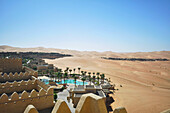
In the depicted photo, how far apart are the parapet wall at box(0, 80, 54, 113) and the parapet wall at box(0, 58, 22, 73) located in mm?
7558

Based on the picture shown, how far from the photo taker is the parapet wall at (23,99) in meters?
11.2

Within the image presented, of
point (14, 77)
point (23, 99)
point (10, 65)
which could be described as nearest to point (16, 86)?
point (14, 77)

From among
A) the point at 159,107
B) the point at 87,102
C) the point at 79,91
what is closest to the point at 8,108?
the point at 87,102

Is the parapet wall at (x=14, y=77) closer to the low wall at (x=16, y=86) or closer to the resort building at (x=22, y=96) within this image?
the resort building at (x=22, y=96)

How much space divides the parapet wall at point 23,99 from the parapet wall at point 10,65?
7.56 m

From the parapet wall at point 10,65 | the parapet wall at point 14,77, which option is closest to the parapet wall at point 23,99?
the parapet wall at point 14,77

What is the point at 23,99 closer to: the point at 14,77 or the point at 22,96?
the point at 22,96

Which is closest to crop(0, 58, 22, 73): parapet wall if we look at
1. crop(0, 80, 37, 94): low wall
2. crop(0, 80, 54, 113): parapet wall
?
crop(0, 80, 37, 94): low wall

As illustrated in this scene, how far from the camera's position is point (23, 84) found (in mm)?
15414

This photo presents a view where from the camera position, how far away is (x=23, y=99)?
12.0m

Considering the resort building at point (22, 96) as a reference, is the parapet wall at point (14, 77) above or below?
above

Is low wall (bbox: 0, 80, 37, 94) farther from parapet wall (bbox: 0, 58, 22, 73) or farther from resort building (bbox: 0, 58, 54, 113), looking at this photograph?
parapet wall (bbox: 0, 58, 22, 73)

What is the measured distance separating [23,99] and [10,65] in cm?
1167

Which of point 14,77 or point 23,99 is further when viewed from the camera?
point 14,77
